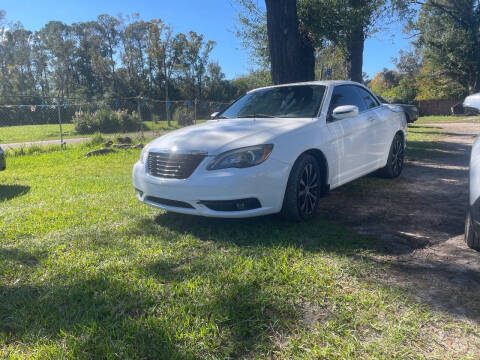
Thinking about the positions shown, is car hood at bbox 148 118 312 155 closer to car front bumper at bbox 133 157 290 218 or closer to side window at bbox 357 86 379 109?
car front bumper at bbox 133 157 290 218

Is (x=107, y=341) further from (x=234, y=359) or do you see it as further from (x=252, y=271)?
(x=252, y=271)

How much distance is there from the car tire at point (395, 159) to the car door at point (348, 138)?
3.33 ft

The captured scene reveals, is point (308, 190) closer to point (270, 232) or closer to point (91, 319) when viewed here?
point (270, 232)

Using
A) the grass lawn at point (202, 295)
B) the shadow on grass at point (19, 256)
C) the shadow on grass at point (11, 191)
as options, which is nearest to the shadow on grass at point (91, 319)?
the grass lawn at point (202, 295)

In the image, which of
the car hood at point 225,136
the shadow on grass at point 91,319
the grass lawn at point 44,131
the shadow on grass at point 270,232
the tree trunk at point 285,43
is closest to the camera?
the shadow on grass at point 91,319

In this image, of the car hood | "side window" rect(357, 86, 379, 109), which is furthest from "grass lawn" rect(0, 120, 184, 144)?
the car hood

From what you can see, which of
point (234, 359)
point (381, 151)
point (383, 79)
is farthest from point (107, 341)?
point (383, 79)

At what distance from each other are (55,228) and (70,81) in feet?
195

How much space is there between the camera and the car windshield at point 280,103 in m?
4.35

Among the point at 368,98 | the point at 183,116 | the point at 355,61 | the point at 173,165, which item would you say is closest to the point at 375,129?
the point at 368,98

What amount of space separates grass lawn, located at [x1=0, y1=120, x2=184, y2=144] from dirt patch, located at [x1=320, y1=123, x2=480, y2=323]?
1614 centimetres

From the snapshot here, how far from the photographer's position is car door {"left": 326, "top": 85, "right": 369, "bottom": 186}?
4.23 m

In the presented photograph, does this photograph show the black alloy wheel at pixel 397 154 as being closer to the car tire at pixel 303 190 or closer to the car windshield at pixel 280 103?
the car windshield at pixel 280 103

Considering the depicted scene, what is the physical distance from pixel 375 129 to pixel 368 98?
24.4 inches
